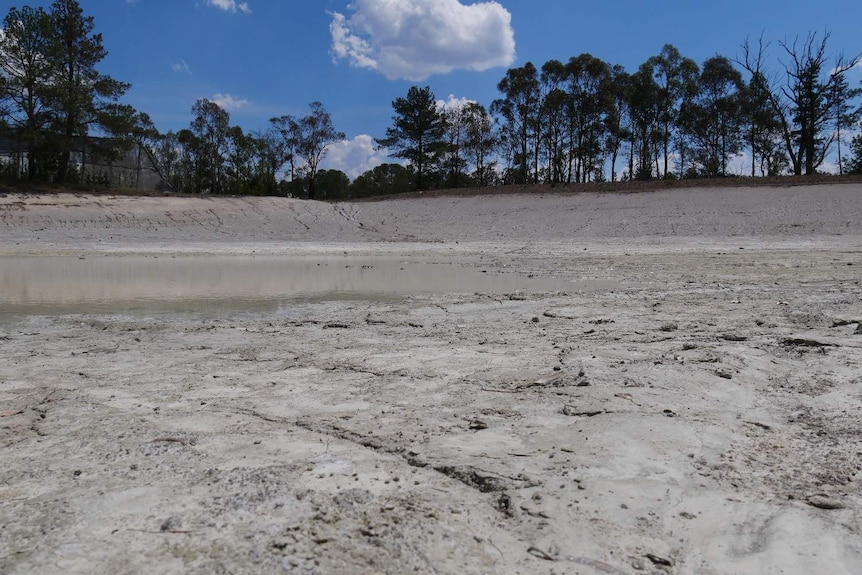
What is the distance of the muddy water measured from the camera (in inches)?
328

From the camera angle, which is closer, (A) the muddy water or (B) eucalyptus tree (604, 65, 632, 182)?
(A) the muddy water

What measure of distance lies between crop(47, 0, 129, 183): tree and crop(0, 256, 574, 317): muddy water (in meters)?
18.3

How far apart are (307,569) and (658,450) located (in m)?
1.79

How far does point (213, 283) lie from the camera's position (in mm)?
10984

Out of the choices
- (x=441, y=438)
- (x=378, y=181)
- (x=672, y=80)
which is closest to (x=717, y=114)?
(x=672, y=80)

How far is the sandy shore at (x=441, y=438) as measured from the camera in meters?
2.04

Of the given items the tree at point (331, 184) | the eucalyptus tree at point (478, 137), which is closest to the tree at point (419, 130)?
the eucalyptus tree at point (478, 137)

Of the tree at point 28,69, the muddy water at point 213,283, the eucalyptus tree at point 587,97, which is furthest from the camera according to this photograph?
the eucalyptus tree at point 587,97

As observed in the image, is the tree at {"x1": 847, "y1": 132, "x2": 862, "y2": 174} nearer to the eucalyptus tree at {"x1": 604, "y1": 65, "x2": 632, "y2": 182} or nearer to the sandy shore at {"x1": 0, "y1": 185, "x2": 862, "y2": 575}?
the eucalyptus tree at {"x1": 604, "y1": 65, "x2": 632, "y2": 182}

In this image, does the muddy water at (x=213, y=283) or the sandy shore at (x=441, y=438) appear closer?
the sandy shore at (x=441, y=438)

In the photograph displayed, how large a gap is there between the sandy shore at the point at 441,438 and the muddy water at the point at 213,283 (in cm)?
107

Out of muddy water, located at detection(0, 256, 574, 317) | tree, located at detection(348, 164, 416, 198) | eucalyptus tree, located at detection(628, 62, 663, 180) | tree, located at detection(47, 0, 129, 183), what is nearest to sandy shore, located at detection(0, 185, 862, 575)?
muddy water, located at detection(0, 256, 574, 317)

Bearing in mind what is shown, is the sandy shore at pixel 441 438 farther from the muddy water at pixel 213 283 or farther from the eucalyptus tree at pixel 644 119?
the eucalyptus tree at pixel 644 119

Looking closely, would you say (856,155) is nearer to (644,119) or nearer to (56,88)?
(644,119)
